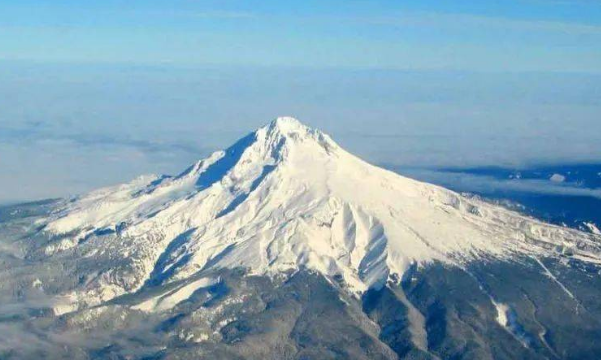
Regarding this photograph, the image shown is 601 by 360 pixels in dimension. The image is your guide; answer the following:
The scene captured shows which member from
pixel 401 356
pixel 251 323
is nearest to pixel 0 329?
pixel 251 323

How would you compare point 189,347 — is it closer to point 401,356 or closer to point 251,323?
point 251,323

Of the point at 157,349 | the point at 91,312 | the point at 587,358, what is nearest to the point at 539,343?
the point at 587,358

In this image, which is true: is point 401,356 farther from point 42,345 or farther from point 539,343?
point 42,345

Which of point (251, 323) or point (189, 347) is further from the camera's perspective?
point (251, 323)

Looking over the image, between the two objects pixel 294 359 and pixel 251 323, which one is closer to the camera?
pixel 294 359

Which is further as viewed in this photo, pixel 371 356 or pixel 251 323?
pixel 251 323

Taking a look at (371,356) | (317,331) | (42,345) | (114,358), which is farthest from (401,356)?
(42,345)

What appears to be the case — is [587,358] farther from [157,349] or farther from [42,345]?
[42,345]
